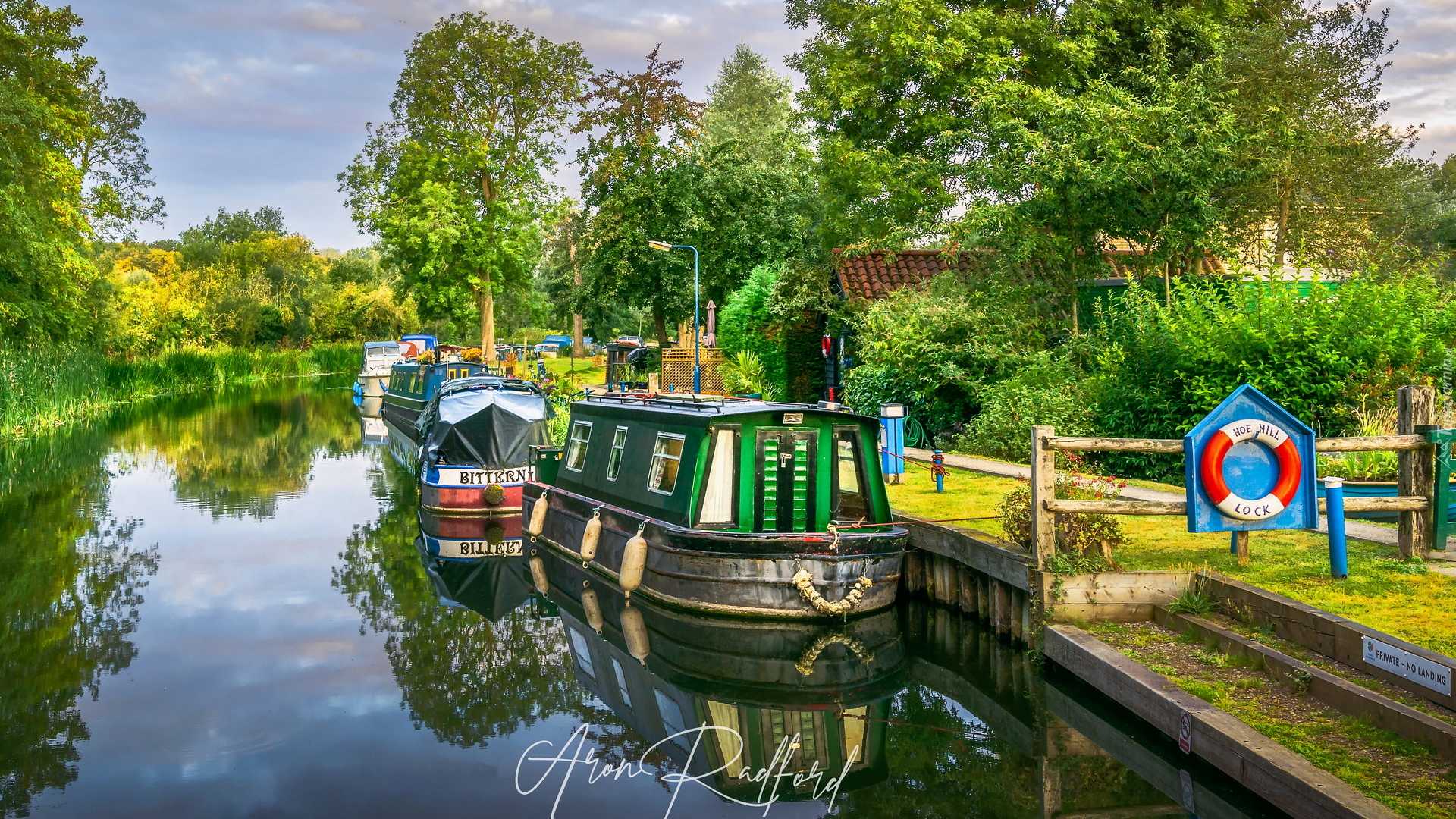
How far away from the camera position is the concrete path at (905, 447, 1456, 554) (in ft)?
32.3

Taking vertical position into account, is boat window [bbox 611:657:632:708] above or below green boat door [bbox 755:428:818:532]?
below

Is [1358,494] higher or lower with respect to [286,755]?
higher

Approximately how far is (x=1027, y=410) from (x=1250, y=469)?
8.83 metres

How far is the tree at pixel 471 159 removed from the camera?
43562 mm

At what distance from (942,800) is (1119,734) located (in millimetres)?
1487

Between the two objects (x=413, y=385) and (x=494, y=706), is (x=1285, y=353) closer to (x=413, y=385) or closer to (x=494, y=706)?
(x=494, y=706)

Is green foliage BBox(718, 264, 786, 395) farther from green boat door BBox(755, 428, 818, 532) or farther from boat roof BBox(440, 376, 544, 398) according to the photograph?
green boat door BBox(755, 428, 818, 532)

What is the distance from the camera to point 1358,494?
474 inches

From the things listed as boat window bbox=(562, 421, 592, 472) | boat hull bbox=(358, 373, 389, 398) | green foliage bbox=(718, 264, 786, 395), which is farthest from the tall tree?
boat window bbox=(562, 421, 592, 472)

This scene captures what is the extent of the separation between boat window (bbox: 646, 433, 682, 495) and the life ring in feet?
17.5

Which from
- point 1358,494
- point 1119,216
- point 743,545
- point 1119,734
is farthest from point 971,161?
point 1119,734

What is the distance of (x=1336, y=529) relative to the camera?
27.7 ft

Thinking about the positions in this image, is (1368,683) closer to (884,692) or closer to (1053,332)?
(884,692)

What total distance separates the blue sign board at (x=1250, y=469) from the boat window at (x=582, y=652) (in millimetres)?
5572
